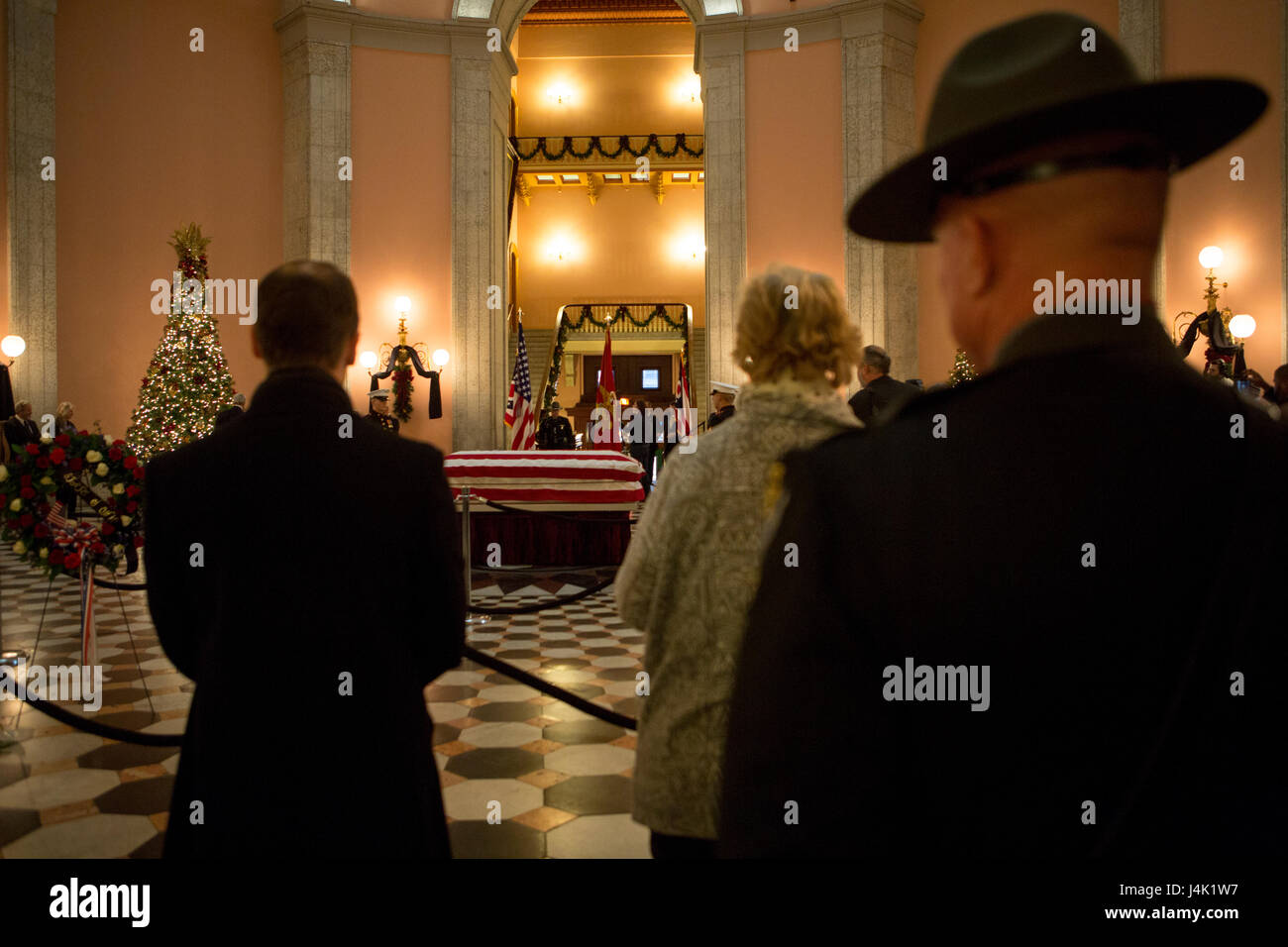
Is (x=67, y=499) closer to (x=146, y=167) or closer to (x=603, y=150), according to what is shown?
(x=146, y=167)

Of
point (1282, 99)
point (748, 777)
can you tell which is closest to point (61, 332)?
point (748, 777)

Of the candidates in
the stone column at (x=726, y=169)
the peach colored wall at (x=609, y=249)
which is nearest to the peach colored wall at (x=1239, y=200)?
the stone column at (x=726, y=169)

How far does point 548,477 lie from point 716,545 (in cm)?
630

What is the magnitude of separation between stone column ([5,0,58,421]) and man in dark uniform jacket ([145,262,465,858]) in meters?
13.5

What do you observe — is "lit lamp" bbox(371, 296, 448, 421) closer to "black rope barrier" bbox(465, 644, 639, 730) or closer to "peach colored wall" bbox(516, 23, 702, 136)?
"black rope barrier" bbox(465, 644, 639, 730)

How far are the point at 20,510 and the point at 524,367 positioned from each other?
8.29 meters

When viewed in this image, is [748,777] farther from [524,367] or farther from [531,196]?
[531,196]

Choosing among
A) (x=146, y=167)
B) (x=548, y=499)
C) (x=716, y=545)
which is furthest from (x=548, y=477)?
(x=146, y=167)

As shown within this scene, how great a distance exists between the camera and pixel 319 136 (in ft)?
46.4

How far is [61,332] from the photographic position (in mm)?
13094

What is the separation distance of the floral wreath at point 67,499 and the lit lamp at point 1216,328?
425 inches

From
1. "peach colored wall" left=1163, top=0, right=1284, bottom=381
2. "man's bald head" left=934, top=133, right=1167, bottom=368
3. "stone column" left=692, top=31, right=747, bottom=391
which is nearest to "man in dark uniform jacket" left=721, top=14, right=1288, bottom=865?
"man's bald head" left=934, top=133, right=1167, bottom=368

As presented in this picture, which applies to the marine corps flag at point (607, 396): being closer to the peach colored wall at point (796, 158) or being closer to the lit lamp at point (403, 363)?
the lit lamp at point (403, 363)

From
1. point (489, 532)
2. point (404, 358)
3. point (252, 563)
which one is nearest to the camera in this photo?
point (252, 563)
